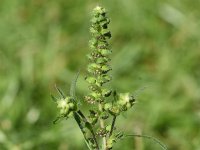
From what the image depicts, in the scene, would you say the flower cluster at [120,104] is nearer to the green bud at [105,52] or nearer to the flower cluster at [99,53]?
the flower cluster at [99,53]

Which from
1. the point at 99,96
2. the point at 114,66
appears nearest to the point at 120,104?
the point at 99,96

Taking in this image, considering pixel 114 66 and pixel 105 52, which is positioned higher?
pixel 114 66

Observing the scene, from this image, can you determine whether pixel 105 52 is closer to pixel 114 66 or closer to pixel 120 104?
pixel 120 104

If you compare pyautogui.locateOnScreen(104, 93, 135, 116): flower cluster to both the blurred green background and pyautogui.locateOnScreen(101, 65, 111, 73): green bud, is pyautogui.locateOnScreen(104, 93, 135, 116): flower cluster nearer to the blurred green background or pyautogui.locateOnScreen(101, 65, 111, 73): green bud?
pyautogui.locateOnScreen(101, 65, 111, 73): green bud

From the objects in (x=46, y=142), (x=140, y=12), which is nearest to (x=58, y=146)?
(x=46, y=142)

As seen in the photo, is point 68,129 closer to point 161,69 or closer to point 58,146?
point 58,146

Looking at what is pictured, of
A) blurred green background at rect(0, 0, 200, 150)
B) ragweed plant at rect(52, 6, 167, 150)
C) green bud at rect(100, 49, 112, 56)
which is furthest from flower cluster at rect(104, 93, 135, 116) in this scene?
blurred green background at rect(0, 0, 200, 150)

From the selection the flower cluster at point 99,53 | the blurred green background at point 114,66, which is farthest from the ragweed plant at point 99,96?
the blurred green background at point 114,66

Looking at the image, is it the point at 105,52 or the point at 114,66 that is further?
the point at 114,66
